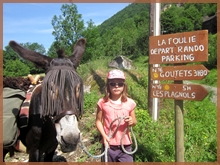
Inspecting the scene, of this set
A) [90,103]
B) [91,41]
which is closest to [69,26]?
[91,41]

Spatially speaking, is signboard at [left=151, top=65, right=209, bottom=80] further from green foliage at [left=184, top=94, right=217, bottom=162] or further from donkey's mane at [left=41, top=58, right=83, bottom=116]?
green foliage at [left=184, top=94, right=217, bottom=162]

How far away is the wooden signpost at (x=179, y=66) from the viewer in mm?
2873

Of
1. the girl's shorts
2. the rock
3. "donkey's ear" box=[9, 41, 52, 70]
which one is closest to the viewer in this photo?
"donkey's ear" box=[9, 41, 52, 70]

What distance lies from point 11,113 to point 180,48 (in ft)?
8.26

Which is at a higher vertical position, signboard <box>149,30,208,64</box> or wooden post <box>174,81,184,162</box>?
signboard <box>149,30,208,64</box>

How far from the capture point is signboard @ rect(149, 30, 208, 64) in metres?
2.85

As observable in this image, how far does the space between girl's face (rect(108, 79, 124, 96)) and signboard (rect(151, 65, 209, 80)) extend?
862mm

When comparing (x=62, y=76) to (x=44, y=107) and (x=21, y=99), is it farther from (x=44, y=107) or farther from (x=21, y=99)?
(x=21, y=99)

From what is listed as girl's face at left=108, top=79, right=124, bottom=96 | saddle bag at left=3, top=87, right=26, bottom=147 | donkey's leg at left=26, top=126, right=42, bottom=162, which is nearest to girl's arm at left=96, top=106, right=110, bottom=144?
girl's face at left=108, top=79, right=124, bottom=96

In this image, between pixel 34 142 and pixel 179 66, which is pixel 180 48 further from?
pixel 34 142

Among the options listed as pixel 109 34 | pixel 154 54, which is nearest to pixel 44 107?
pixel 154 54

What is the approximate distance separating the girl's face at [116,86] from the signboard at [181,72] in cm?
86

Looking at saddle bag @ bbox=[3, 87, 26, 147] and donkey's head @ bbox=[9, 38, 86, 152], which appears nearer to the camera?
donkey's head @ bbox=[9, 38, 86, 152]

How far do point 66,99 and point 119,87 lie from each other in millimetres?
807
